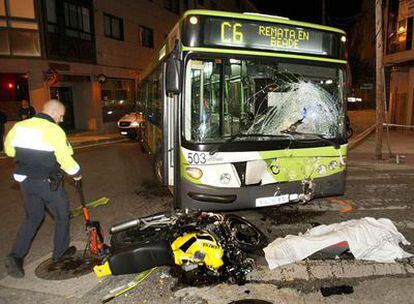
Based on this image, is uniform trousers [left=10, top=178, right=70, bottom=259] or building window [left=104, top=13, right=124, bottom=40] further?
building window [left=104, top=13, right=124, bottom=40]

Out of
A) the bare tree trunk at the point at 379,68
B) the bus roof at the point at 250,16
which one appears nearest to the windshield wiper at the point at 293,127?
the bus roof at the point at 250,16

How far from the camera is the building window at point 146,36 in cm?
2663

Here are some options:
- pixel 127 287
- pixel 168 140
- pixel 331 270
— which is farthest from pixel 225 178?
pixel 127 287

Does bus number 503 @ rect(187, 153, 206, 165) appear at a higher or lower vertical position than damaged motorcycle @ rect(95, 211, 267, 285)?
higher

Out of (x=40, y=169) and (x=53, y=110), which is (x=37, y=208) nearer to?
(x=40, y=169)

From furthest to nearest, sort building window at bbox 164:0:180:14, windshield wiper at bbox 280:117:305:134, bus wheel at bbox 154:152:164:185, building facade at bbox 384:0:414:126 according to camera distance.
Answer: building window at bbox 164:0:180:14, building facade at bbox 384:0:414:126, bus wheel at bbox 154:152:164:185, windshield wiper at bbox 280:117:305:134

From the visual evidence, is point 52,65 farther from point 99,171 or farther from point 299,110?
point 299,110

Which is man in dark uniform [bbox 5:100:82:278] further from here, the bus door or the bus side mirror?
the bus door

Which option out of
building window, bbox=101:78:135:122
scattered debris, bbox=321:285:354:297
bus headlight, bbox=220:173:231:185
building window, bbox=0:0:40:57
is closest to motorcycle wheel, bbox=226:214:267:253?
bus headlight, bbox=220:173:231:185

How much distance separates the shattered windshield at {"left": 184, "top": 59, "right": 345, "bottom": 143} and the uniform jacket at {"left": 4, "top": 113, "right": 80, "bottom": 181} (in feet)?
5.53

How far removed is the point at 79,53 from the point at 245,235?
1860cm

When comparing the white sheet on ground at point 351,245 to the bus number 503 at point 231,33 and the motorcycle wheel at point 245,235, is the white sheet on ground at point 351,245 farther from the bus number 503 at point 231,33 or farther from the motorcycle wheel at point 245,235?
the bus number 503 at point 231,33

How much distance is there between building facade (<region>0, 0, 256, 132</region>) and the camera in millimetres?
17516

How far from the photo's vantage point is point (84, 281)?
13.7ft
